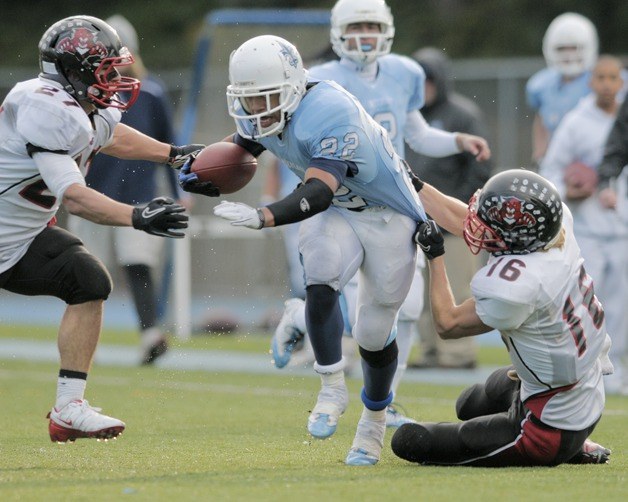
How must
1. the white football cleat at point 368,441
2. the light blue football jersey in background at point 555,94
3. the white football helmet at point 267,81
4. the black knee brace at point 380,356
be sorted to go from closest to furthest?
the white football helmet at point 267,81 → the white football cleat at point 368,441 → the black knee brace at point 380,356 → the light blue football jersey in background at point 555,94

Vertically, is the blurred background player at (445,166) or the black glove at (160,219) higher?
the black glove at (160,219)

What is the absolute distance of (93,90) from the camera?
5387 millimetres

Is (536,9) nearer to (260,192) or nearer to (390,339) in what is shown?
(260,192)

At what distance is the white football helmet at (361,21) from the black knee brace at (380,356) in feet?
6.61

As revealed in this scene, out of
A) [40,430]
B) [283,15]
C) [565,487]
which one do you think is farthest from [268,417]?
[283,15]

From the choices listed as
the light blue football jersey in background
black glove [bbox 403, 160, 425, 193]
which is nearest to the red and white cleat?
black glove [bbox 403, 160, 425, 193]

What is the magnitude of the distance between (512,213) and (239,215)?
0.92 m

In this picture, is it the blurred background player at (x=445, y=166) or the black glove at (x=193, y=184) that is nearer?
the black glove at (x=193, y=184)

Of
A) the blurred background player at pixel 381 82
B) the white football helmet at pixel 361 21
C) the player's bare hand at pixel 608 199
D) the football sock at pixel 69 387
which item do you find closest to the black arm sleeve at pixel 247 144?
the football sock at pixel 69 387

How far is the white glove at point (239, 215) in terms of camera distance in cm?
464

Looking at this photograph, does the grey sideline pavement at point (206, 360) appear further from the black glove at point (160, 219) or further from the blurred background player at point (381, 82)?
the black glove at point (160, 219)

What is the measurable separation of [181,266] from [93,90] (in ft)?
22.9

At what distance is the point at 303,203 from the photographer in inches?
190

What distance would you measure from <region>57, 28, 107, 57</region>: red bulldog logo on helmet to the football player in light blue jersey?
0.58 m
